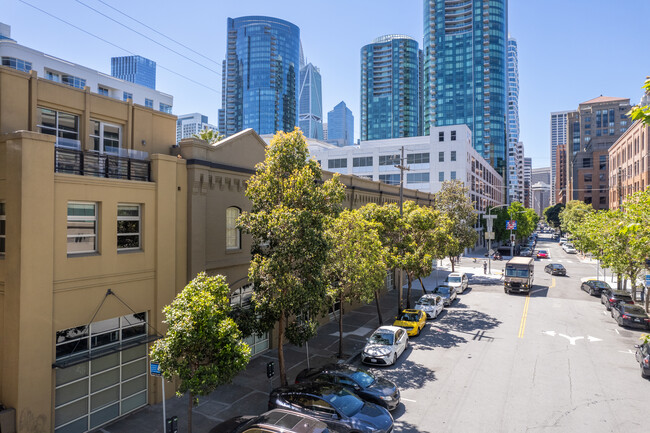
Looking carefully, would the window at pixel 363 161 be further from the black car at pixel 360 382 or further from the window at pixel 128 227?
the window at pixel 128 227

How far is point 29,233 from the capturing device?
11539 millimetres

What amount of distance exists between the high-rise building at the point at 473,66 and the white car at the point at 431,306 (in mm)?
121859

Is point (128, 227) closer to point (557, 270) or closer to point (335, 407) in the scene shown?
point (335, 407)

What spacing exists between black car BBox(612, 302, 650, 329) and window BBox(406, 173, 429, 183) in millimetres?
50760

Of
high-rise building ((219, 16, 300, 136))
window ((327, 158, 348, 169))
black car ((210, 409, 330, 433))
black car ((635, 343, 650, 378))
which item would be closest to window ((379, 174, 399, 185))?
window ((327, 158, 348, 169))

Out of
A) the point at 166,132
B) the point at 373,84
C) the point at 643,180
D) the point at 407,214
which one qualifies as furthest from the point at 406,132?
the point at 166,132

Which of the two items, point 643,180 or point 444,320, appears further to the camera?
point 643,180

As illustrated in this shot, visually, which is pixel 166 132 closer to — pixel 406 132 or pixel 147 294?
pixel 147 294

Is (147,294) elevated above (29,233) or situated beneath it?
situated beneath

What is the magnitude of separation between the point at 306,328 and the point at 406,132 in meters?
174

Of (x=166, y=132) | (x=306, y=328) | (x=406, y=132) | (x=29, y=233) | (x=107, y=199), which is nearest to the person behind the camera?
(x=29, y=233)

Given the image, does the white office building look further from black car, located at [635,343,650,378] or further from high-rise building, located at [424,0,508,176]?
high-rise building, located at [424,0,508,176]

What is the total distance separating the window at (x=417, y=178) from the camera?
7569 cm

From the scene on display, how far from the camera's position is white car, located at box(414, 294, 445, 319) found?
2823 cm
